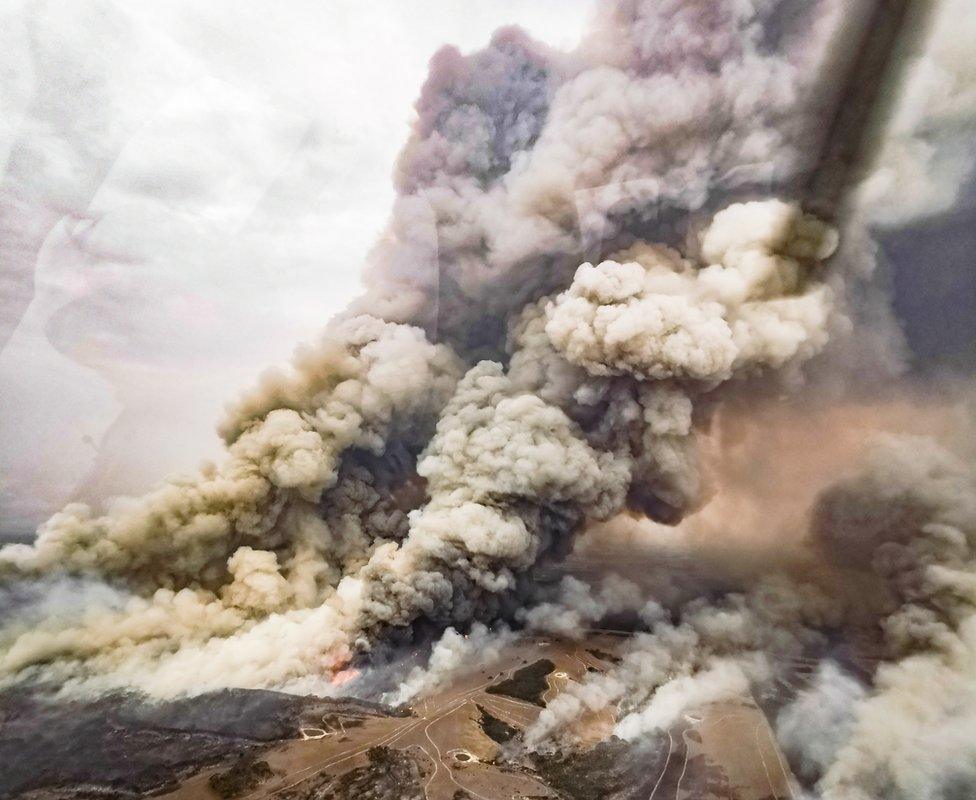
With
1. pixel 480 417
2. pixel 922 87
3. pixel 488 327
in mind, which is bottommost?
pixel 480 417

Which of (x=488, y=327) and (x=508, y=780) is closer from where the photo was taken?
(x=508, y=780)

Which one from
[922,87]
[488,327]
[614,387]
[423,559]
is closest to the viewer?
[922,87]

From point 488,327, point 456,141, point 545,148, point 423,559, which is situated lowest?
point 423,559

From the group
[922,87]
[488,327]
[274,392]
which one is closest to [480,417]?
[488,327]

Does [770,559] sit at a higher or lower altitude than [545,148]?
lower

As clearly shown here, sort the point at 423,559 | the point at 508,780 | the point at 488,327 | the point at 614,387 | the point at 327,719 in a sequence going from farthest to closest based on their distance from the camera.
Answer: the point at 488,327
the point at 614,387
the point at 423,559
the point at 327,719
the point at 508,780

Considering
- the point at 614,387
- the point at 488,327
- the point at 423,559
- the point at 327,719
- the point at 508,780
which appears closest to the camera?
the point at 508,780

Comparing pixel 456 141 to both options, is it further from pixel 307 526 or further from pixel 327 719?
pixel 327 719

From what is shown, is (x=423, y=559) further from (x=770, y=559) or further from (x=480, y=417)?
(x=770, y=559)

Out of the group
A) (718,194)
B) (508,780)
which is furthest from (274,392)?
(718,194)

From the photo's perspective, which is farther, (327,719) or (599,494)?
(599,494)
